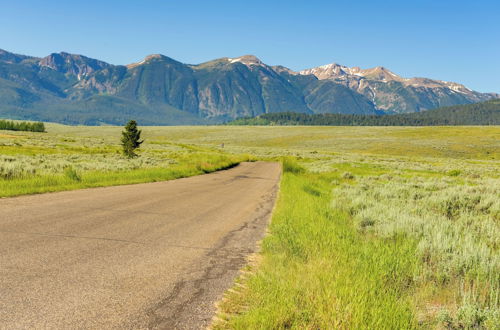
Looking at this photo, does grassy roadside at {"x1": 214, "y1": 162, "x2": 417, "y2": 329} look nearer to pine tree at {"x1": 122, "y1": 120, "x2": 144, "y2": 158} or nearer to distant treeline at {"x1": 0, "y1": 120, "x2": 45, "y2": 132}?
pine tree at {"x1": 122, "y1": 120, "x2": 144, "y2": 158}

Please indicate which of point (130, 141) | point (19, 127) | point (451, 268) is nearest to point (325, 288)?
point (451, 268)

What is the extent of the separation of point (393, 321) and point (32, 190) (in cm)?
1371

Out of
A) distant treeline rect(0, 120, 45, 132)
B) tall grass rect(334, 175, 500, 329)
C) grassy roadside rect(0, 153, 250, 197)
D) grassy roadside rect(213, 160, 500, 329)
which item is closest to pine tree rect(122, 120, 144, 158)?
grassy roadside rect(0, 153, 250, 197)

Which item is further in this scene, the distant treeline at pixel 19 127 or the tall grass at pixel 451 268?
the distant treeline at pixel 19 127

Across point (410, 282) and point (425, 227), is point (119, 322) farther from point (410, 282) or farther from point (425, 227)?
point (425, 227)

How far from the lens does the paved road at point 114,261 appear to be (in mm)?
4543

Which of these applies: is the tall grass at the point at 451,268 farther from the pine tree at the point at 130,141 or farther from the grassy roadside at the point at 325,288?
the pine tree at the point at 130,141

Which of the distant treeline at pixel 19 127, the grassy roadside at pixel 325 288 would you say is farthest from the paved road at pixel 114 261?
the distant treeline at pixel 19 127

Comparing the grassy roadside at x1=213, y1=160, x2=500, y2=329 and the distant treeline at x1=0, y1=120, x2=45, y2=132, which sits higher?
the distant treeline at x1=0, y1=120, x2=45, y2=132

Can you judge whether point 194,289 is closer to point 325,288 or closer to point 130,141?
point 325,288

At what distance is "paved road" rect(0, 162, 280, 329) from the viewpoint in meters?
4.54

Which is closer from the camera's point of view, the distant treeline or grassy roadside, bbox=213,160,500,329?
grassy roadside, bbox=213,160,500,329

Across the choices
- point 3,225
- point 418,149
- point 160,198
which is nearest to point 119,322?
point 3,225

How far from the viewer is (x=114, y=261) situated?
6504 millimetres
